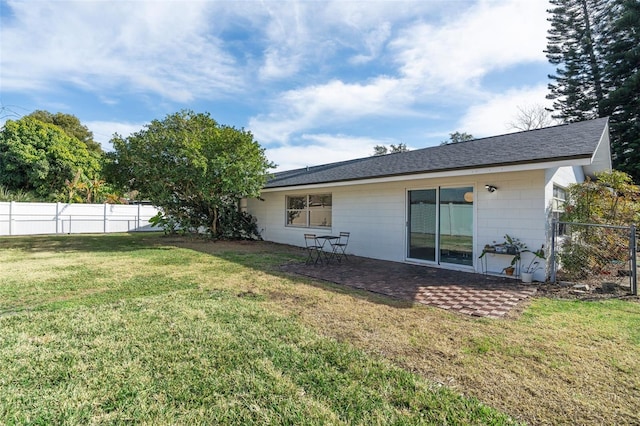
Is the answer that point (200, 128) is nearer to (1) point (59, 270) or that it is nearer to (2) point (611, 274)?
(1) point (59, 270)

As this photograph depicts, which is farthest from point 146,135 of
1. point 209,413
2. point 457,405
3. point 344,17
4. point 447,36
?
point 457,405

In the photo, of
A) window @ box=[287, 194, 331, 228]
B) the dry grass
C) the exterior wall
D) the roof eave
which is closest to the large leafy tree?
the exterior wall

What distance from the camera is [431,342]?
351 centimetres

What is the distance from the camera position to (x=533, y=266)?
686 centimetres

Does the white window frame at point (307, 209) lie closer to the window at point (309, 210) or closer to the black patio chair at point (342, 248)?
the window at point (309, 210)

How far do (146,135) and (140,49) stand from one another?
116 inches

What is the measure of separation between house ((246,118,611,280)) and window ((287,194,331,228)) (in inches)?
3.6

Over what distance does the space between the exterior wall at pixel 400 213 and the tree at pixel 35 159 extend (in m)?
16.2

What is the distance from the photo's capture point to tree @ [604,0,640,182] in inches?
706

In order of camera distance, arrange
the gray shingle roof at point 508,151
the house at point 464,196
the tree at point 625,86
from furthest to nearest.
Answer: the tree at point 625,86, the house at point 464,196, the gray shingle roof at point 508,151

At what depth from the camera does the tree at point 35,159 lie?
19484mm

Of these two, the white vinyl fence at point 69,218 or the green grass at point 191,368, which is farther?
the white vinyl fence at point 69,218

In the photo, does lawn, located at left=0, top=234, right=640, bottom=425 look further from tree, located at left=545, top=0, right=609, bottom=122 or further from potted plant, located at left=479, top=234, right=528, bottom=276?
tree, located at left=545, top=0, right=609, bottom=122

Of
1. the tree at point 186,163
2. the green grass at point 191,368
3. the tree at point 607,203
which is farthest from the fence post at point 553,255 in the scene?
the tree at point 186,163
